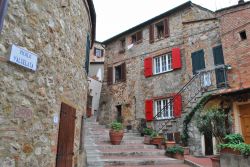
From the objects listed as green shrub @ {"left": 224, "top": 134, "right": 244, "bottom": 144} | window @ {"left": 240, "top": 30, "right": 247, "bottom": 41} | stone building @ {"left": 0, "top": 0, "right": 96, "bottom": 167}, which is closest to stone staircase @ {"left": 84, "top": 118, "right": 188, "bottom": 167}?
green shrub @ {"left": 224, "top": 134, "right": 244, "bottom": 144}

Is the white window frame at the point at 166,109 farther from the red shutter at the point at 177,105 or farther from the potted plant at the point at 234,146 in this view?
the potted plant at the point at 234,146

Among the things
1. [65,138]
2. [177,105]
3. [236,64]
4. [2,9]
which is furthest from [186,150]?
[2,9]

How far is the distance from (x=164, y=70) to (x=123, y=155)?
301 inches

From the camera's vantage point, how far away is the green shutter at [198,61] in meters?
12.9

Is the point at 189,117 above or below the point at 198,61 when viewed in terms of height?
below

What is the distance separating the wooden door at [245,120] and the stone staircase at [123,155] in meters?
3.28

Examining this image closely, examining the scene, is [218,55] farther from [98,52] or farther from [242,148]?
[98,52]

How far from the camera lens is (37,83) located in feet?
12.4

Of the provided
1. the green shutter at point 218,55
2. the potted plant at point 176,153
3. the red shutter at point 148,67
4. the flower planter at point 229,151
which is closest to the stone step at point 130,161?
the potted plant at point 176,153

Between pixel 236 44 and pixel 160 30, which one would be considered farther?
pixel 160 30

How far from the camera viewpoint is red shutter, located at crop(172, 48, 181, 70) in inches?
559

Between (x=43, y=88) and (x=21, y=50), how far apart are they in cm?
79

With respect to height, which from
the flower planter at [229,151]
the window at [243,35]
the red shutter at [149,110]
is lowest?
the flower planter at [229,151]

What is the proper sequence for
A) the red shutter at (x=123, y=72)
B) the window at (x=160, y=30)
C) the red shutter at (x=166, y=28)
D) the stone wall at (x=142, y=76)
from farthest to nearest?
the red shutter at (x=123, y=72)
the window at (x=160, y=30)
the red shutter at (x=166, y=28)
the stone wall at (x=142, y=76)
